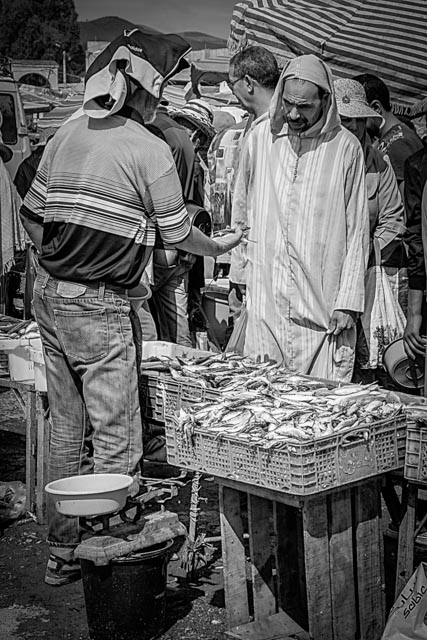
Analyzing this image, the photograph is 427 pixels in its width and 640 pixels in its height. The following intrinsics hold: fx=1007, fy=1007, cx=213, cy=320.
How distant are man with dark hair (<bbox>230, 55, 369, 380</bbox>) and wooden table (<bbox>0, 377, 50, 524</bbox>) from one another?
4.86 ft

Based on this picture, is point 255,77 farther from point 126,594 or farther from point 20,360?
point 126,594

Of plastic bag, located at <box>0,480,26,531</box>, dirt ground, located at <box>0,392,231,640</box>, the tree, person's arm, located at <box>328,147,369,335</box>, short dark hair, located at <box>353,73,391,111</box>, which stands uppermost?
the tree

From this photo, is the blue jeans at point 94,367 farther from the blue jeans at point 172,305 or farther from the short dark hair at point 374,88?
the short dark hair at point 374,88

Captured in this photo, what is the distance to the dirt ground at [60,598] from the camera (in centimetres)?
471

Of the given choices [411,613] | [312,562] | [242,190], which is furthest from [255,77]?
[411,613]

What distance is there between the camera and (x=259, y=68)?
6605 millimetres

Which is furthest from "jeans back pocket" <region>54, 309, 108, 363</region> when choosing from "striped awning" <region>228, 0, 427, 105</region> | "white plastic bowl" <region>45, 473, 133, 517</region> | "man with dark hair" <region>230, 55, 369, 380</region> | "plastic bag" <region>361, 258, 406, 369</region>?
"striped awning" <region>228, 0, 427, 105</region>

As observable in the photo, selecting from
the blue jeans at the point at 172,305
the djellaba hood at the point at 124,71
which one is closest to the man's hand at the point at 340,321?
the djellaba hood at the point at 124,71

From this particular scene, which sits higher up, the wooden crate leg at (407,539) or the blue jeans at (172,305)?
the blue jeans at (172,305)

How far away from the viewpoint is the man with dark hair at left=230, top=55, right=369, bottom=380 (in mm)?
5395

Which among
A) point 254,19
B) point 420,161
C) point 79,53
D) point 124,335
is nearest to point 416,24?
point 254,19

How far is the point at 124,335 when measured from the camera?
496cm

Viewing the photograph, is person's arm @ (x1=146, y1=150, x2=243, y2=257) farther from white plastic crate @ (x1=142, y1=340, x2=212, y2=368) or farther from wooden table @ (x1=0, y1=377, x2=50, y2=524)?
wooden table @ (x1=0, y1=377, x2=50, y2=524)

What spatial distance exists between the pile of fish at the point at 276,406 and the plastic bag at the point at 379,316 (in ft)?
2.85
